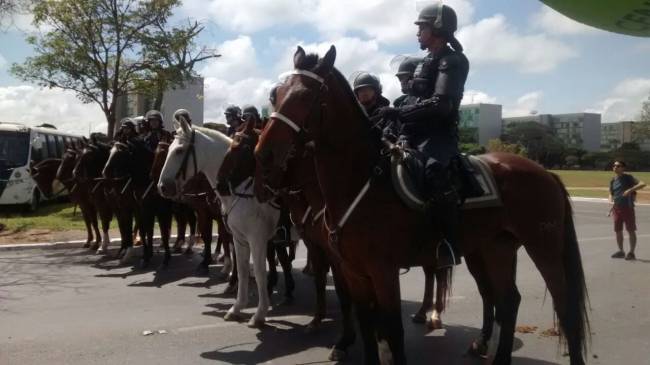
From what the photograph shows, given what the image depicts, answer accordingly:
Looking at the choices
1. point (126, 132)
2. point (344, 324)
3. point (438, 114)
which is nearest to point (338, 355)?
point (344, 324)

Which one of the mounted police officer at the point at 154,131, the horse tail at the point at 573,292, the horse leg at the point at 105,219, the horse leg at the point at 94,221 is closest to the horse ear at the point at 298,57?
the horse tail at the point at 573,292

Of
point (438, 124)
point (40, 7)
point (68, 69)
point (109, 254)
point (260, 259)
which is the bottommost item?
point (109, 254)

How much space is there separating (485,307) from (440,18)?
9.74 ft

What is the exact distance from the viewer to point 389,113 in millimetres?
4359

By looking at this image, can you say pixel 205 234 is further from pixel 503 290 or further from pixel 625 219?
pixel 625 219

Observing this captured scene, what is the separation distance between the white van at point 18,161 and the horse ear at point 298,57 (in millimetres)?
18068

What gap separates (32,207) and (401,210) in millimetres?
18999

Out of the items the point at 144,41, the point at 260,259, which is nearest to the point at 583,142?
the point at 144,41

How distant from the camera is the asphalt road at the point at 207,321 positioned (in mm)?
5520

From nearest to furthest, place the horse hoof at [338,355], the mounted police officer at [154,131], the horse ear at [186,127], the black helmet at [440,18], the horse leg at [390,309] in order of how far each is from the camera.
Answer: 1. the horse leg at [390,309]
2. the black helmet at [440,18]
3. the horse hoof at [338,355]
4. the horse ear at [186,127]
5. the mounted police officer at [154,131]

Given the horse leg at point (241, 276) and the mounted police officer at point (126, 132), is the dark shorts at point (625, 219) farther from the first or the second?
the mounted police officer at point (126, 132)

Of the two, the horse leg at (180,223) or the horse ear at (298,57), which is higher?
the horse ear at (298,57)

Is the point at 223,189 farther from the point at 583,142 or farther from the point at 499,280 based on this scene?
the point at 583,142

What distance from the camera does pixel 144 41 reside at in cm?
1945
